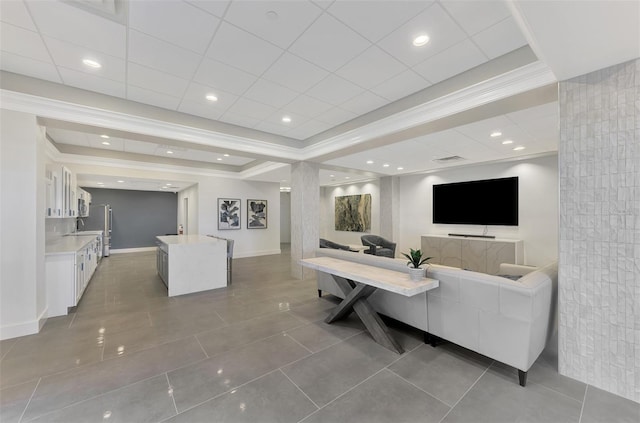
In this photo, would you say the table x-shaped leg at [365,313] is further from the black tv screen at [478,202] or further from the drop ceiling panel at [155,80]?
the black tv screen at [478,202]

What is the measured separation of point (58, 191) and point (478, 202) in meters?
8.84

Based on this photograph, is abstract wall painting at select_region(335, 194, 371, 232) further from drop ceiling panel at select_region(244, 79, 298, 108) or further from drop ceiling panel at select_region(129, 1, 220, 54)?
drop ceiling panel at select_region(129, 1, 220, 54)

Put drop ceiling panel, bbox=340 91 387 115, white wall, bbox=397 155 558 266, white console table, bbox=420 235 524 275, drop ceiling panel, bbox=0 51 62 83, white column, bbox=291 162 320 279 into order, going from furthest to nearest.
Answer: white console table, bbox=420 235 524 275 → white wall, bbox=397 155 558 266 → white column, bbox=291 162 320 279 → drop ceiling panel, bbox=340 91 387 115 → drop ceiling panel, bbox=0 51 62 83

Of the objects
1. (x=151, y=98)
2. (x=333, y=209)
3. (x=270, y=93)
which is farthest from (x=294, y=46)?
(x=333, y=209)

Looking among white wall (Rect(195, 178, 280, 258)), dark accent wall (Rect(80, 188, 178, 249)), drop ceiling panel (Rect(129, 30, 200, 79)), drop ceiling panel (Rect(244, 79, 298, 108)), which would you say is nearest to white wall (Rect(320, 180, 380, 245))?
white wall (Rect(195, 178, 280, 258))

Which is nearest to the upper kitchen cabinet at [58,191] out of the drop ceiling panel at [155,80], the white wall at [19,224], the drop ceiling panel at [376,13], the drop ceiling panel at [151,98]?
the white wall at [19,224]

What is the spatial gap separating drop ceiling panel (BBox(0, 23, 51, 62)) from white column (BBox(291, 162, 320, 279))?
379 cm

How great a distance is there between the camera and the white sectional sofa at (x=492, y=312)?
6.46 feet

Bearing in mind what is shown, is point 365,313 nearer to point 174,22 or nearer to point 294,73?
point 294,73

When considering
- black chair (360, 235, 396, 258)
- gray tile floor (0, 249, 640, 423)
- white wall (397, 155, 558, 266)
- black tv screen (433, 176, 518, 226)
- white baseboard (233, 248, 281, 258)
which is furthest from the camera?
white baseboard (233, 248, 281, 258)

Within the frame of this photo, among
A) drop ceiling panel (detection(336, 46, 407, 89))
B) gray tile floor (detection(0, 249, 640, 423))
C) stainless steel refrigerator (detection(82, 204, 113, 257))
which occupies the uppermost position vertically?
drop ceiling panel (detection(336, 46, 407, 89))

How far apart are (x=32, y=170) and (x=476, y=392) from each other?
4897mm

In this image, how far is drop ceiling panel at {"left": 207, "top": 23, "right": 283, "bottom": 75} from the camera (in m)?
2.14

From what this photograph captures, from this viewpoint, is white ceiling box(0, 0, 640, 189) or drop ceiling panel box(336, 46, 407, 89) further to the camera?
drop ceiling panel box(336, 46, 407, 89)
